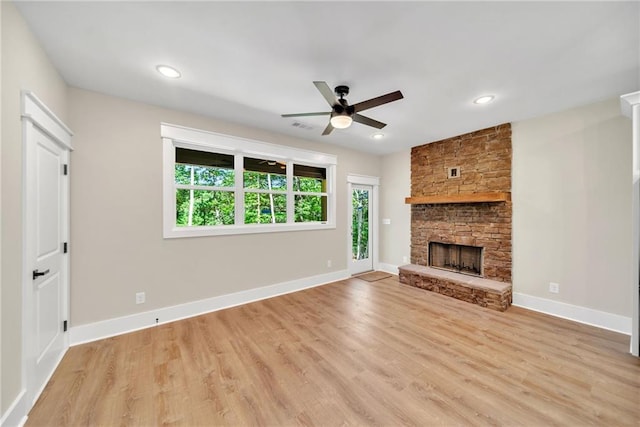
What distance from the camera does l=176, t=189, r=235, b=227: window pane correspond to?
3379mm

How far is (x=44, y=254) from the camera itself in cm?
207

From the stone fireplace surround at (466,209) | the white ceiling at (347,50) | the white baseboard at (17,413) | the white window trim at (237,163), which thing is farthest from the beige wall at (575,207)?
the white baseboard at (17,413)

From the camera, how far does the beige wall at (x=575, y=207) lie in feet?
9.40

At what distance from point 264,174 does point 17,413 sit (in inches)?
132

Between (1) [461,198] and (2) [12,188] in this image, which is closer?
(2) [12,188]

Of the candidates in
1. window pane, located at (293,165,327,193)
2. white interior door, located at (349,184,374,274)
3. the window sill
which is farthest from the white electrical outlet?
white interior door, located at (349,184,374,274)

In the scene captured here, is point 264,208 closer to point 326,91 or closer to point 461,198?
point 326,91

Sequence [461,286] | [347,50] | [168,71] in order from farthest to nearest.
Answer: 1. [461,286]
2. [168,71]
3. [347,50]

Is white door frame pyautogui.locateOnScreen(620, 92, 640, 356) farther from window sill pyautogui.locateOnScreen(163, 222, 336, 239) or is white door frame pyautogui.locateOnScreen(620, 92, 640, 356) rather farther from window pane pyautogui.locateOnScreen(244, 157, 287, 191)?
window pane pyautogui.locateOnScreen(244, 157, 287, 191)

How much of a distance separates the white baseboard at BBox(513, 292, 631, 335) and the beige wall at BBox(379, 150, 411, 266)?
2.03m

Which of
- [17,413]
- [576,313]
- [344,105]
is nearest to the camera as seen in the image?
[17,413]

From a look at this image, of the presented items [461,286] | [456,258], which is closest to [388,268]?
[456,258]

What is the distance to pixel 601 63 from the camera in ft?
7.21

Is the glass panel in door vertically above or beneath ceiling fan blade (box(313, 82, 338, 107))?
beneath
